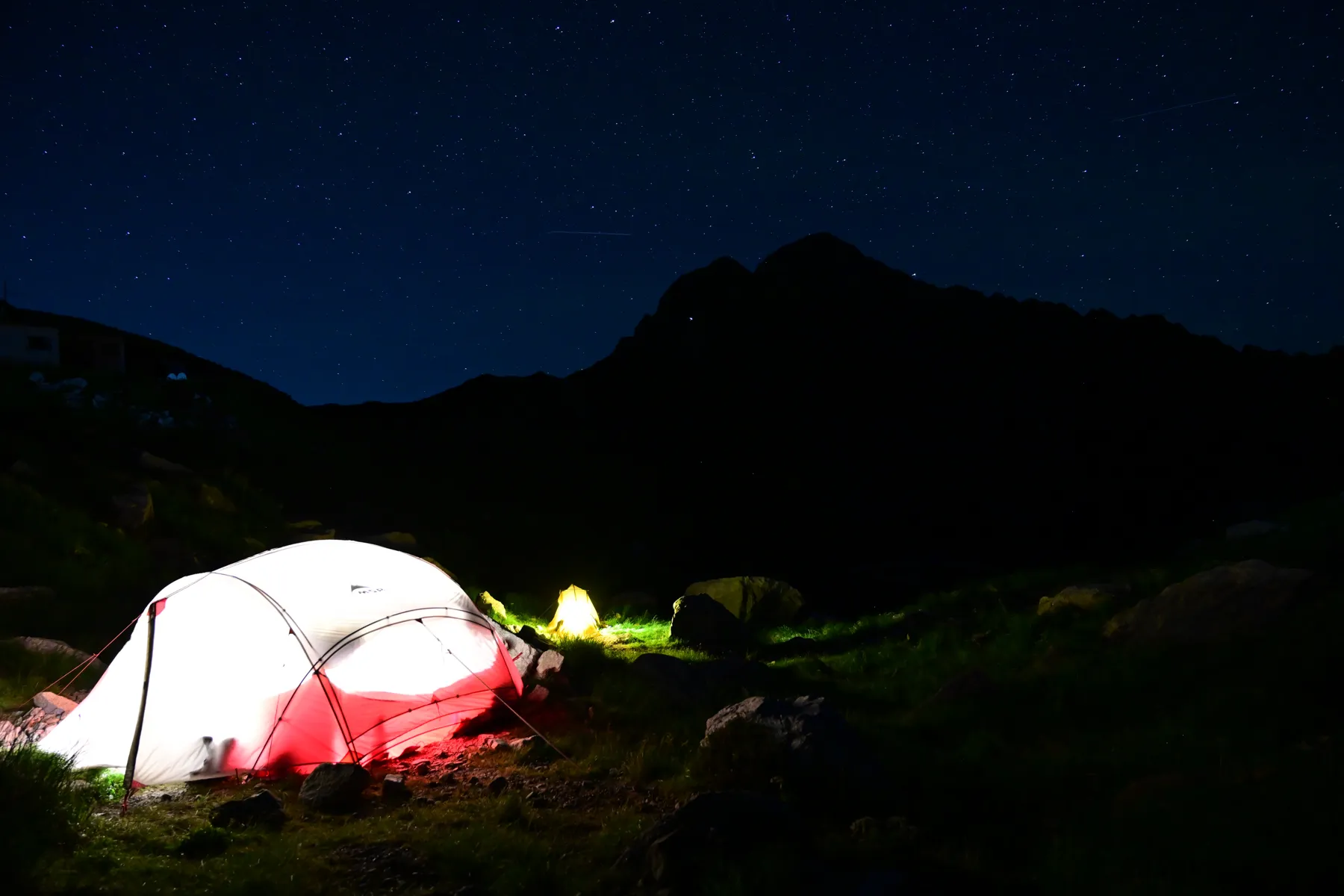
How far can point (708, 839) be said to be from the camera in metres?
5.21

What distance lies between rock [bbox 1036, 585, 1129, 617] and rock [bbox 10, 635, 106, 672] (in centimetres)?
1361

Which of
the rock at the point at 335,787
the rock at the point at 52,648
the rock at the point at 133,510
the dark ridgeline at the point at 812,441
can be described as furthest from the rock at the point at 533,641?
the dark ridgeline at the point at 812,441

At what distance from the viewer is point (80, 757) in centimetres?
736

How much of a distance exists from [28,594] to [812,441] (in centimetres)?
9252

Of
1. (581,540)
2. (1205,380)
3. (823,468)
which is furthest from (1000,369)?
(581,540)

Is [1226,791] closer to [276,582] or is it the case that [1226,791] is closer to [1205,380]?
[276,582]

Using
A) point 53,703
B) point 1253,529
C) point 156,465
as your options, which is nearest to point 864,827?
point 53,703

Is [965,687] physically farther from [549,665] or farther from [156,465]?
[156,465]

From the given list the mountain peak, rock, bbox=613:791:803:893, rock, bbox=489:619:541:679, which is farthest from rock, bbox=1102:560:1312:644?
the mountain peak

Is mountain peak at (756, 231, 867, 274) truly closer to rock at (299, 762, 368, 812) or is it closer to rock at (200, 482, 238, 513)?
rock at (200, 482, 238, 513)

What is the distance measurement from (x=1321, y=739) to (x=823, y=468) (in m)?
88.3

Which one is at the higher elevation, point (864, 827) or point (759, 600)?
point (864, 827)

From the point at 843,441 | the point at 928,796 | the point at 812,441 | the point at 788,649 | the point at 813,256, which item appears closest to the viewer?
the point at 928,796

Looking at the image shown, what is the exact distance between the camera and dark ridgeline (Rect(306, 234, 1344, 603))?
56219 millimetres
